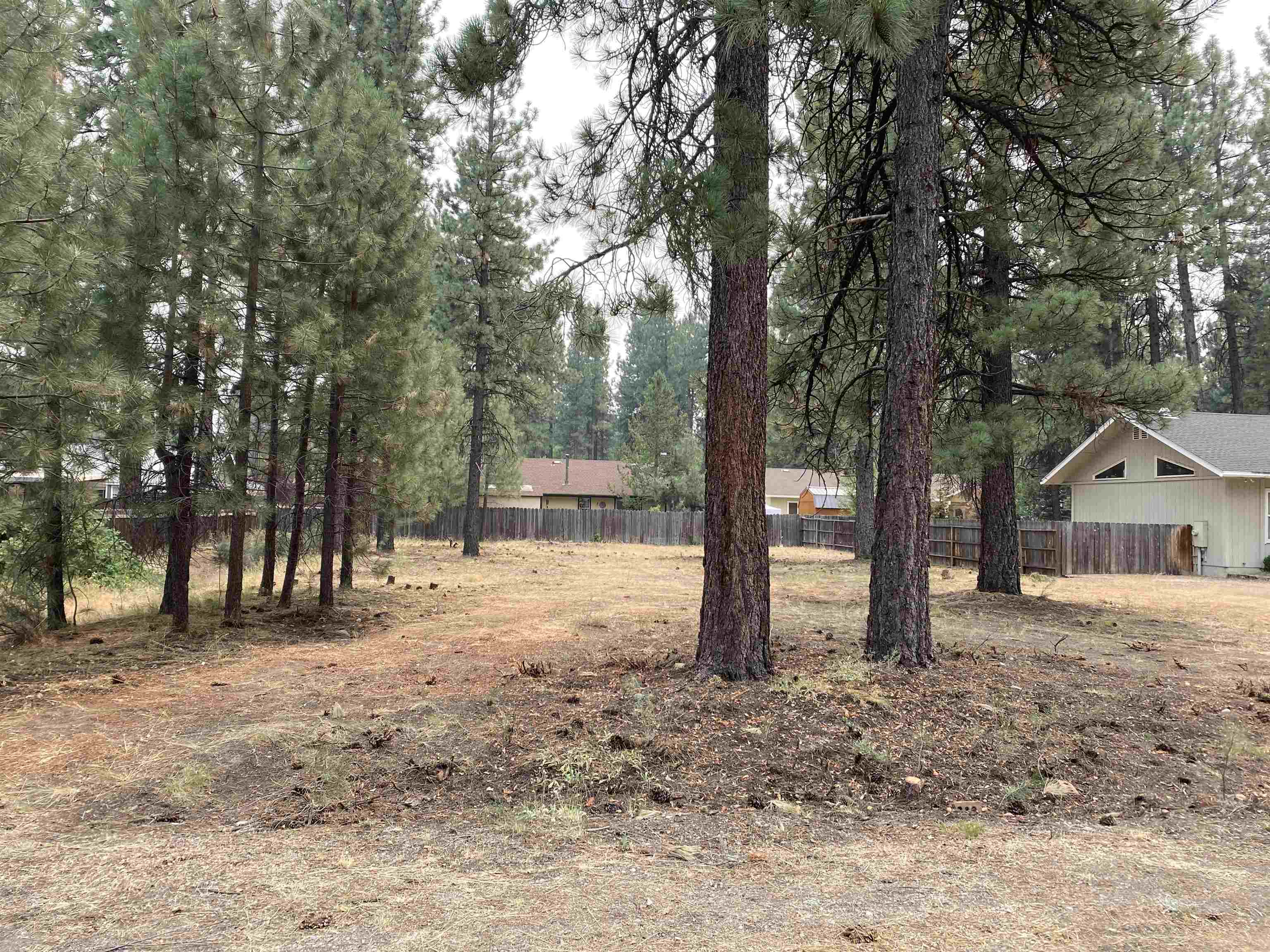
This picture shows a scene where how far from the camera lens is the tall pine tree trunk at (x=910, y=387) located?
5.44 m

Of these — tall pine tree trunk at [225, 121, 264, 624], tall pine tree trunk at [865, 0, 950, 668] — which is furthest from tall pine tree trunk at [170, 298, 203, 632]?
tall pine tree trunk at [865, 0, 950, 668]

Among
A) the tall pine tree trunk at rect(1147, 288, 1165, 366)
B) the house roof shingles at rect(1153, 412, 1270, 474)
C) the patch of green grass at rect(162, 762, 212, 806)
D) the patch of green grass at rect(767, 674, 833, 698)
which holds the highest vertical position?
the tall pine tree trunk at rect(1147, 288, 1165, 366)

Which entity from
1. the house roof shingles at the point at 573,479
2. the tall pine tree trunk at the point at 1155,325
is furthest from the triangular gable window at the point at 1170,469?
the house roof shingles at the point at 573,479

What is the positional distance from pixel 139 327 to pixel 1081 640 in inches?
390

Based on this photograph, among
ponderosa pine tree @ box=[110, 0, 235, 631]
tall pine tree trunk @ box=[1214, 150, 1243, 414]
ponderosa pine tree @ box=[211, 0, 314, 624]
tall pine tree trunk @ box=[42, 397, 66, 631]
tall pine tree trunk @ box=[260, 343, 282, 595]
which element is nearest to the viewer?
tall pine tree trunk @ box=[42, 397, 66, 631]

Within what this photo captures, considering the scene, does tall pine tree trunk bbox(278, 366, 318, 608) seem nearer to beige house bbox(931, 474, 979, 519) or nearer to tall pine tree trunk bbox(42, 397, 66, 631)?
tall pine tree trunk bbox(42, 397, 66, 631)

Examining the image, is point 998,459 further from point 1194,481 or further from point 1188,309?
point 1188,309

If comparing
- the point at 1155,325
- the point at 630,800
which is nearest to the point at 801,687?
the point at 630,800

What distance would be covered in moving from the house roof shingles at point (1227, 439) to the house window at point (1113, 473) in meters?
1.73

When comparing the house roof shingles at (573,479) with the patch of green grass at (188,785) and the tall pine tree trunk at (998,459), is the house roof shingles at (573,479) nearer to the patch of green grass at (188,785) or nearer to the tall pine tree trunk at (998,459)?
the tall pine tree trunk at (998,459)

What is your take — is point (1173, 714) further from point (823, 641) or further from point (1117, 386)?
point (1117, 386)

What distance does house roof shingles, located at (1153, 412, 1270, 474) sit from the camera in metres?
17.4

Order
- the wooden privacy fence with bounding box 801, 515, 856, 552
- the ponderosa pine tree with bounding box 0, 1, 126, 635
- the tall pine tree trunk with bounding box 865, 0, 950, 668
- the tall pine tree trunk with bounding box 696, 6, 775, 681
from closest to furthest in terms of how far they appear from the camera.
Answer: the ponderosa pine tree with bounding box 0, 1, 126, 635, the tall pine tree trunk with bounding box 696, 6, 775, 681, the tall pine tree trunk with bounding box 865, 0, 950, 668, the wooden privacy fence with bounding box 801, 515, 856, 552

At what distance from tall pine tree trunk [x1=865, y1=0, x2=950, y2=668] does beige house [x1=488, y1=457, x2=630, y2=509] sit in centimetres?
3154
